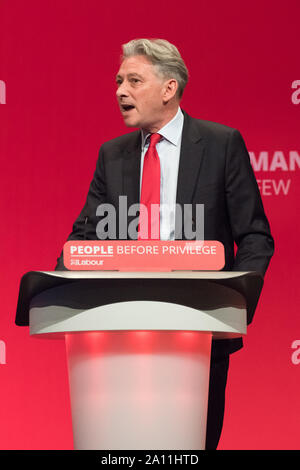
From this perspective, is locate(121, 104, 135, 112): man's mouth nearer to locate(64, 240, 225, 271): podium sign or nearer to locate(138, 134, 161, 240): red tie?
locate(138, 134, 161, 240): red tie

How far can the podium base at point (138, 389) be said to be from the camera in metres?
1.74

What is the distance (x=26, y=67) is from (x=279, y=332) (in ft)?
4.58

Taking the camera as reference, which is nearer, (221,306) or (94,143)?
(221,306)

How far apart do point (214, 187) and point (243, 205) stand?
93 millimetres

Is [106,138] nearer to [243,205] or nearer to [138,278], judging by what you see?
[243,205]

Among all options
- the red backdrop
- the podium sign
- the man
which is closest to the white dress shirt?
the man

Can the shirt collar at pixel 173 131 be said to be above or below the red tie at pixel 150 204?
above

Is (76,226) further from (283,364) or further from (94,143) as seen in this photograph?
(283,364)

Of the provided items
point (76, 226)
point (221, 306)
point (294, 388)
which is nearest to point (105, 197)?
point (76, 226)

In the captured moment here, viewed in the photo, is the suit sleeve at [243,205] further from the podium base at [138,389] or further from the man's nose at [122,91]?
the podium base at [138,389]

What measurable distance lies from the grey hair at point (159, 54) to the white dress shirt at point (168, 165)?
118mm

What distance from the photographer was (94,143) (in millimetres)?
3367

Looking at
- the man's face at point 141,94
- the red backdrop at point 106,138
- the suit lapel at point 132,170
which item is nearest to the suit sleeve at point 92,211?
the suit lapel at point 132,170
